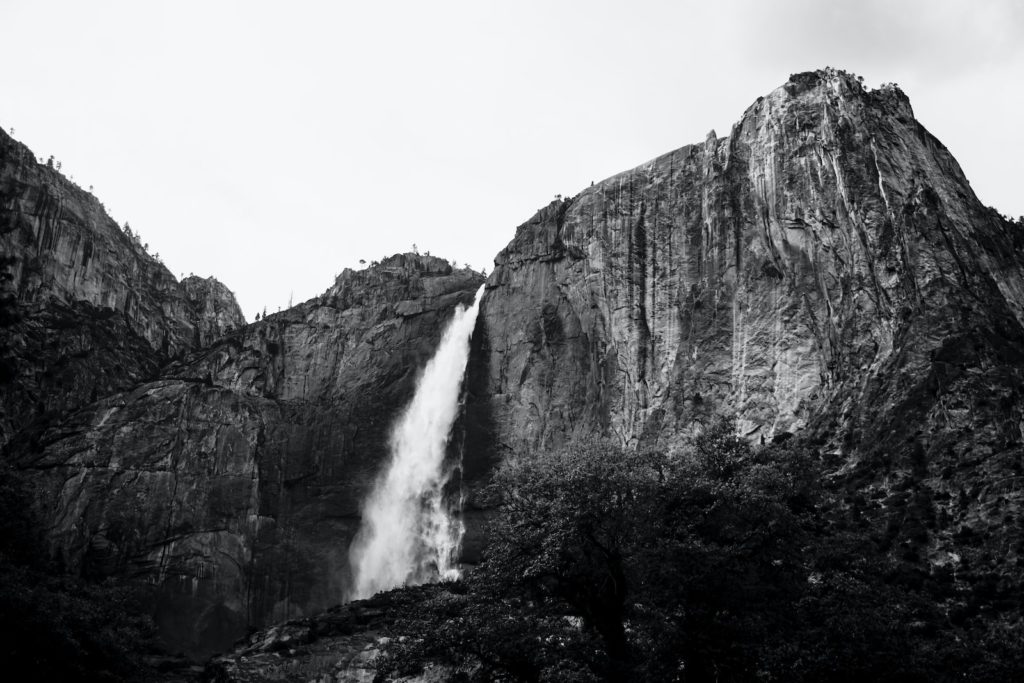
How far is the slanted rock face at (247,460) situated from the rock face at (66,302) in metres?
4.95

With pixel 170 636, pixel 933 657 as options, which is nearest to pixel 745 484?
pixel 933 657

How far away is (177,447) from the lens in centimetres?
7256

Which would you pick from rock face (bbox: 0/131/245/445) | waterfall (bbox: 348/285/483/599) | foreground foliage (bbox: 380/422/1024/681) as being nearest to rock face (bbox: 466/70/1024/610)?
waterfall (bbox: 348/285/483/599)

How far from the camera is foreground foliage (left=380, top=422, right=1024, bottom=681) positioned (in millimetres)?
29812

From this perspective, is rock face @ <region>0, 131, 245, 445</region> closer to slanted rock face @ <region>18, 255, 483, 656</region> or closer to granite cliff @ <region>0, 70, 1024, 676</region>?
granite cliff @ <region>0, 70, 1024, 676</region>

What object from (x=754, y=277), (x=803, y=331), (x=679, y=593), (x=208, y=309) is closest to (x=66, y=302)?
(x=208, y=309)

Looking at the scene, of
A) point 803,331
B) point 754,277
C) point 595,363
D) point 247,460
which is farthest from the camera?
point 247,460

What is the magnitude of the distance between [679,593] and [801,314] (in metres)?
31.1

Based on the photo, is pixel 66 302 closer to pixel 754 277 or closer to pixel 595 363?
pixel 595 363

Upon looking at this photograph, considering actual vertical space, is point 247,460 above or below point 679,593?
above

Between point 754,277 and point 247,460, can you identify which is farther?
point 247,460

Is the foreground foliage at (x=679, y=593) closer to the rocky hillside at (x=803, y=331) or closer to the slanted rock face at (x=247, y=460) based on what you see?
the rocky hillside at (x=803, y=331)

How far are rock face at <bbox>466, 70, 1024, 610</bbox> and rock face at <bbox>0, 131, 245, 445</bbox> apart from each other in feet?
112

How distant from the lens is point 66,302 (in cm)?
8019
